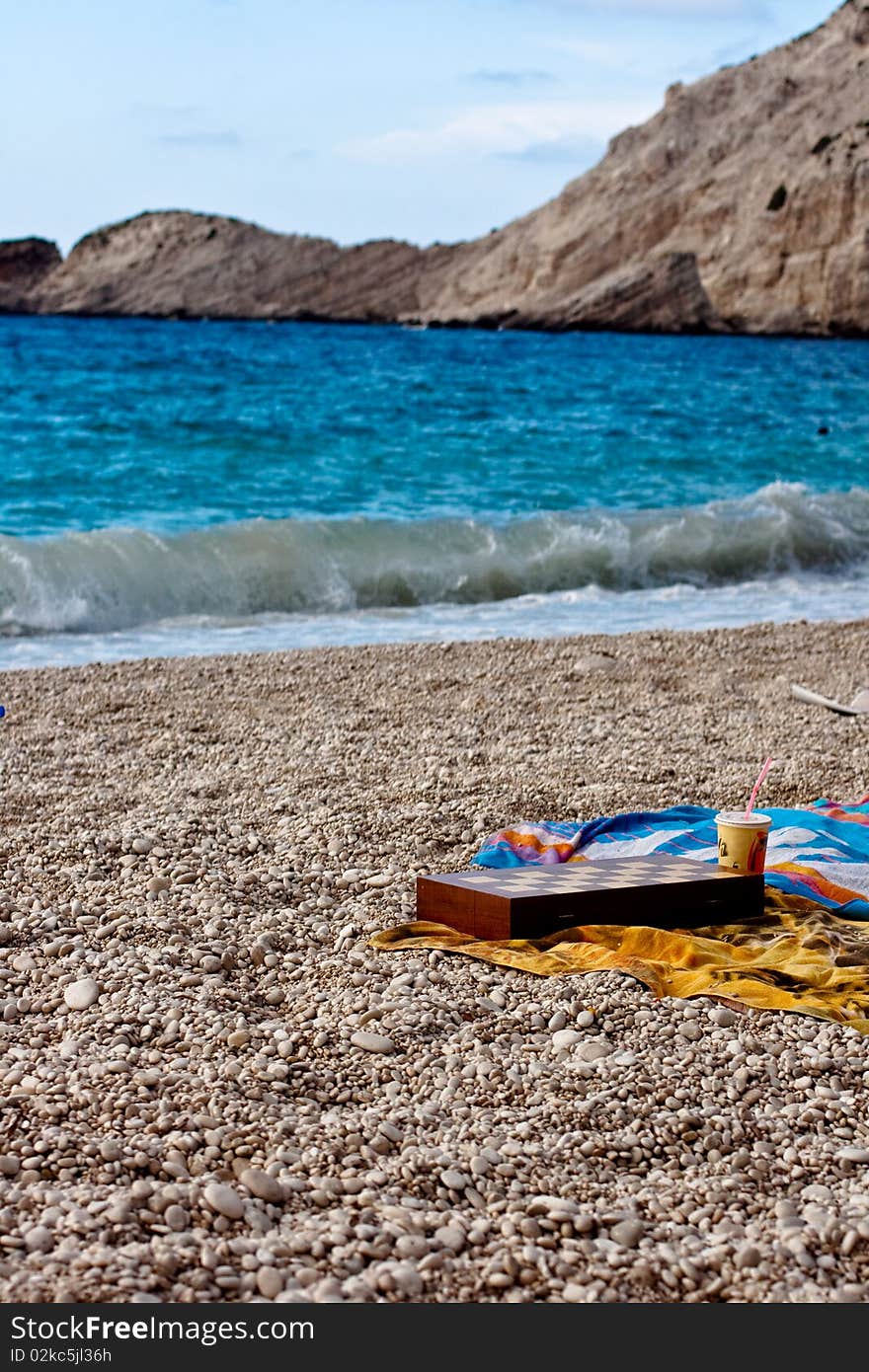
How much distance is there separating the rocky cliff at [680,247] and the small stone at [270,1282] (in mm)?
61548

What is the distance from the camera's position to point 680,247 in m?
67.1

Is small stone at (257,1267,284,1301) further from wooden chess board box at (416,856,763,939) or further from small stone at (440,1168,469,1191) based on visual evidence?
wooden chess board box at (416,856,763,939)

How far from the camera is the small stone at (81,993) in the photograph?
11.4 feet

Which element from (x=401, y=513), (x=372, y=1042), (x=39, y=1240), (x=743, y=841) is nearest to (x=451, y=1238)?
(x=39, y=1240)

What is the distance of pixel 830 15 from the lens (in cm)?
7450

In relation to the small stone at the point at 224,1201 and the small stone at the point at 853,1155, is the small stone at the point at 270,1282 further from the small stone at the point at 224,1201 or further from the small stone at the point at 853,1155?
the small stone at the point at 853,1155

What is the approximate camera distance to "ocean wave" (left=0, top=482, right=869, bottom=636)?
9914 mm

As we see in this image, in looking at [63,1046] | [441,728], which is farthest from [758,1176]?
[441,728]

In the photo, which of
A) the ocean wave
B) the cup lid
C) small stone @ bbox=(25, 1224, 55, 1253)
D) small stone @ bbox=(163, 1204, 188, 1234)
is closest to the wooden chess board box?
the cup lid

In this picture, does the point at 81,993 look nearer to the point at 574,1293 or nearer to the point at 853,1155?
the point at 574,1293

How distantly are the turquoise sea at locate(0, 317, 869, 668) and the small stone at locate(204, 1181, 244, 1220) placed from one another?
5952 mm

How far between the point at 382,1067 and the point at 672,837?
1.77m

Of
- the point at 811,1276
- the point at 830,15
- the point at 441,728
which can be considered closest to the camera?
the point at 811,1276

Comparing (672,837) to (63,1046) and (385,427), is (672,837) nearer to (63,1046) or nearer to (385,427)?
(63,1046)
